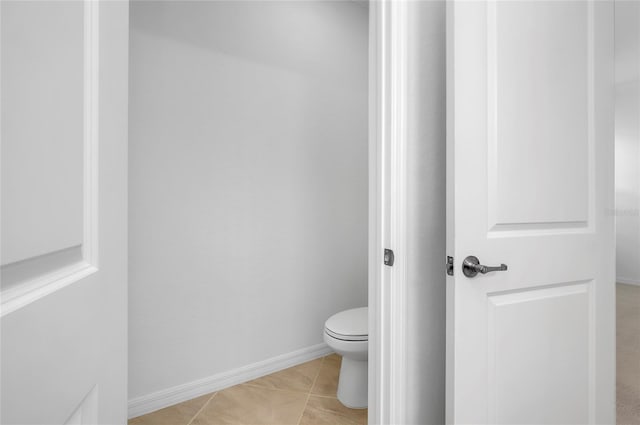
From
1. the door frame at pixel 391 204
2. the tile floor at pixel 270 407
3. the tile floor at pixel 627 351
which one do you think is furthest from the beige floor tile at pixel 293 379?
the tile floor at pixel 627 351

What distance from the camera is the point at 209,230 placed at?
6.44 ft

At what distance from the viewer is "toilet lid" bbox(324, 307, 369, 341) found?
1.77 metres

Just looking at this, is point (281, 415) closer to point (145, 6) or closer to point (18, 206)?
point (18, 206)

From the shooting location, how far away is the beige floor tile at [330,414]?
169cm

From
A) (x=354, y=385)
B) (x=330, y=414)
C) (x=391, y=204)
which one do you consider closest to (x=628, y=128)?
(x=391, y=204)

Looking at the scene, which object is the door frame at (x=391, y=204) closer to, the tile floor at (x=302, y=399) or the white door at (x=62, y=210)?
the tile floor at (x=302, y=399)

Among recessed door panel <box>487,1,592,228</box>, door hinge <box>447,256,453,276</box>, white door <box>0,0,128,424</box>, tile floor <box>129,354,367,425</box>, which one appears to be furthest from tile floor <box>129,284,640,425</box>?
white door <box>0,0,128,424</box>

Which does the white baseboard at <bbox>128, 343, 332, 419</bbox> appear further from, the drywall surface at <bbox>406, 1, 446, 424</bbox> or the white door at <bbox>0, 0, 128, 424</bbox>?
the white door at <bbox>0, 0, 128, 424</bbox>

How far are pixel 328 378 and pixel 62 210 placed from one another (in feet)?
6.88

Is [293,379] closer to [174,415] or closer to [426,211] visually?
[174,415]

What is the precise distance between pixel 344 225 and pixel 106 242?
84.6 inches

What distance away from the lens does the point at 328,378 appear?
7.01 feet

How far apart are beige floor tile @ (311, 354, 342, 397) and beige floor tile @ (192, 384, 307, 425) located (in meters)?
0.12

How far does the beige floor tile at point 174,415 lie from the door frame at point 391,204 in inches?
42.6
